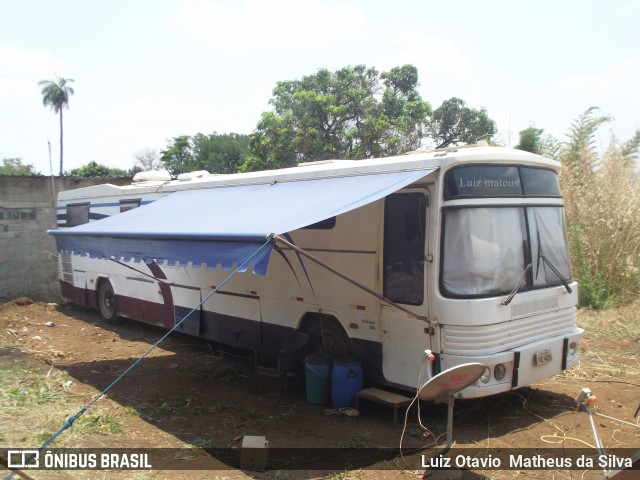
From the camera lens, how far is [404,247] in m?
5.73

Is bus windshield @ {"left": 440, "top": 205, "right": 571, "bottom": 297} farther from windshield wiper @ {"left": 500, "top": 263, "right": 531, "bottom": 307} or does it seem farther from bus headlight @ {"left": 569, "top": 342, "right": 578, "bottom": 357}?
bus headlight @ {"left": 569, "top": 342, "right": 578, "bottom": 357}

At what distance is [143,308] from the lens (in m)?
10.3

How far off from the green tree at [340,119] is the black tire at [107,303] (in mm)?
12451

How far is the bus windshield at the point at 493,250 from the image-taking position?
5312 mm

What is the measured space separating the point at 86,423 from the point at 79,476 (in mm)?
1320

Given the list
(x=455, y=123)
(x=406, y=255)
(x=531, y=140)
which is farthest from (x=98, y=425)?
(x=455, y=123)

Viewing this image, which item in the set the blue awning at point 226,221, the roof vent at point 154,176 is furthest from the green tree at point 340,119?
the blue awning at point 226,221

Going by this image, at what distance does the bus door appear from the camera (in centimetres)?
553

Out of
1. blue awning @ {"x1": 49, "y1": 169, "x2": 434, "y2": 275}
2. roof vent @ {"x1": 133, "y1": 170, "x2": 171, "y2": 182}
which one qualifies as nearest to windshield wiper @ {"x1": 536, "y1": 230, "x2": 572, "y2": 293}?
blue awning @ {"x1": 49, "y1": 169, "x2": 434, "y2": 275}

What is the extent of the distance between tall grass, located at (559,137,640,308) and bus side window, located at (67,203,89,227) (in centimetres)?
963

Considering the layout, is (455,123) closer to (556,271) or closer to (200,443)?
(556,271)

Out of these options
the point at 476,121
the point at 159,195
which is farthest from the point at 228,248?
the point at 476,121

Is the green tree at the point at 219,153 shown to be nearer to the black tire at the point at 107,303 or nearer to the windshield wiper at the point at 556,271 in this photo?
the black tire at the point at 107,303

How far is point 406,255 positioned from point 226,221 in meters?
1.88
